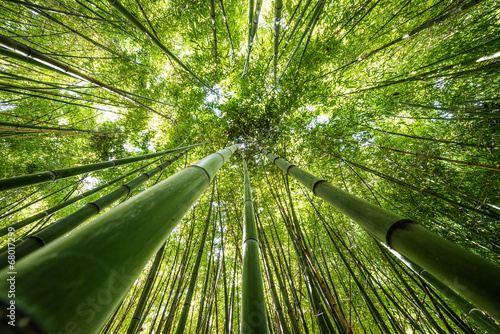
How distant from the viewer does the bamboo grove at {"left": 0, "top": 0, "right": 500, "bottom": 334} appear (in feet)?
1.57

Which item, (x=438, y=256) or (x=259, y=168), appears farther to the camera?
(x=259, y=168)

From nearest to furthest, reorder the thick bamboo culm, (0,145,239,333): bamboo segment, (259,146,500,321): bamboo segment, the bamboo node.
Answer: (0,145,239,333): bamboo segment, (259,146,500,321): bamboo segment, the bamboo node, the thick bamboo culm

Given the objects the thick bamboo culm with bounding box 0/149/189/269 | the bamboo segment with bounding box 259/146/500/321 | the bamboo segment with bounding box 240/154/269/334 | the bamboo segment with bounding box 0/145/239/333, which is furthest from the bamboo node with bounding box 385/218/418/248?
the thick bamboo culm with bounding box 0/149/189/269

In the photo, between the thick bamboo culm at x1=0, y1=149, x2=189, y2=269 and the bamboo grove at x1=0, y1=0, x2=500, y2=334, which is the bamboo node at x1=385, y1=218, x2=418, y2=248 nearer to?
the bamboo grove at x1=0, y1=0, x2=500, y2=334

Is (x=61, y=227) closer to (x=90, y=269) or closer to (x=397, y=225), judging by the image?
(x=90, y=269)

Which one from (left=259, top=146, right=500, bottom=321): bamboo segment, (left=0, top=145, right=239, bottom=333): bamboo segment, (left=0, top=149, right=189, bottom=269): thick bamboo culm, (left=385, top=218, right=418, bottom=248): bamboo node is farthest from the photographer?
(left=0, top=149, right=189, bottom=269): thick bamboo culm

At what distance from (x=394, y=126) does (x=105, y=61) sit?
6202 mm

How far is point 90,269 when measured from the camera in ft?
1.11

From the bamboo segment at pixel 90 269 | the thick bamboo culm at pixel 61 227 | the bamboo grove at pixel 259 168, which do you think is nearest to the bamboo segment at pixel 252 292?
the bamboo grove at pixel 259 168

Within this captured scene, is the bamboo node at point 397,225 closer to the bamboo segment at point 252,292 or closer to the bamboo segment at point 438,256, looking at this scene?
the bamboo segment at point 438,256

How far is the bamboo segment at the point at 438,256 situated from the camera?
0.42 m

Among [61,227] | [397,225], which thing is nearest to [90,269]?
[397,225]

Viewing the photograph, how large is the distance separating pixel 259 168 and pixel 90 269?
4097mm

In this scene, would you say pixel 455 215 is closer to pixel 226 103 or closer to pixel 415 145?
pixel 415 145
